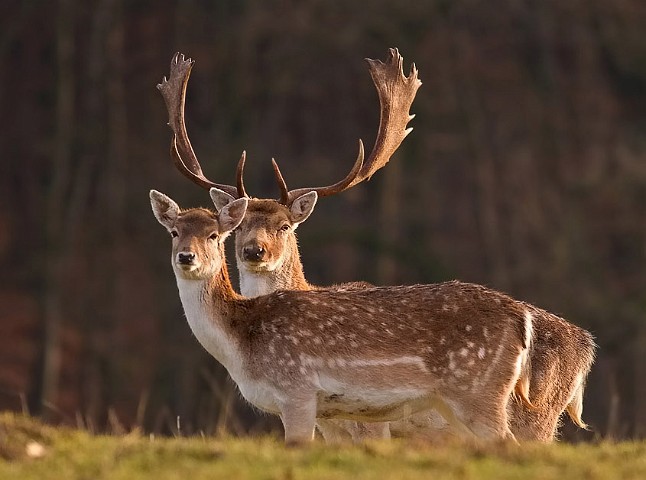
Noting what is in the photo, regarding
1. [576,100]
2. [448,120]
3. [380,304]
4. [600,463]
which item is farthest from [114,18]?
[600,463]

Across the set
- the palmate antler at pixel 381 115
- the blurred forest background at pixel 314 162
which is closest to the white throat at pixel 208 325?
the palmate antler at pixel 381 115

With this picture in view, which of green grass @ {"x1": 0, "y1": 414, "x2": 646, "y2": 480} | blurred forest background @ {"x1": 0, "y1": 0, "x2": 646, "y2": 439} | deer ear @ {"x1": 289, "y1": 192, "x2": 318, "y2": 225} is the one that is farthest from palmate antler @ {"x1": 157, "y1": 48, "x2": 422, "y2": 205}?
blurred forest background @ {"x1": 0, "y1": 0, "x2": 646, "y2": 439}

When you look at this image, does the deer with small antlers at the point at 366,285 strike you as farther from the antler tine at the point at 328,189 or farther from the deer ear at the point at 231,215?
the deer ear at the point at 231,215

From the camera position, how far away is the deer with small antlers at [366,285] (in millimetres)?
10539

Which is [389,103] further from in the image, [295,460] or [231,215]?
[295,460]

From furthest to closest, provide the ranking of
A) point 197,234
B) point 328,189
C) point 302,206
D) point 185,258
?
point 328,189
point 302,206
point 197,234
point 185,258

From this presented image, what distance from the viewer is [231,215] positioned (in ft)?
35.1

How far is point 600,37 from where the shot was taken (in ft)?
95.1

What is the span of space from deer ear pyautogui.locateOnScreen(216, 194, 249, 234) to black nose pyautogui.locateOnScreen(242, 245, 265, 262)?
1120mm

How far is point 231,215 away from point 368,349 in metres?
1.32

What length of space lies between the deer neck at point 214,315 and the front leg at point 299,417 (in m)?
0.48

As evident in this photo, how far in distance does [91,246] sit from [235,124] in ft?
9.77

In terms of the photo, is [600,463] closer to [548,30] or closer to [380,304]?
[380,304]

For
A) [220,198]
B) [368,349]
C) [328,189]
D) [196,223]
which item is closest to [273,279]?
[220,198]
